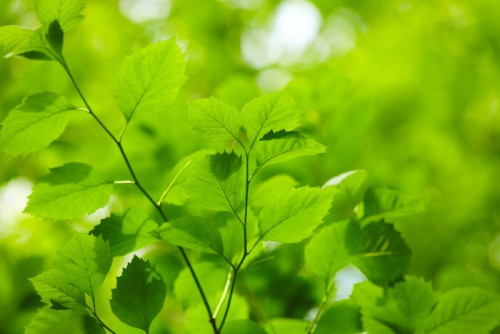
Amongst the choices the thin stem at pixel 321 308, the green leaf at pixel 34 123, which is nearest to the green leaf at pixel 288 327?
the thin stem at pixel 321 308

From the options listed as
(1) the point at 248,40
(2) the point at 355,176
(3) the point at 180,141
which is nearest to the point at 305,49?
(1) the point at 248,40

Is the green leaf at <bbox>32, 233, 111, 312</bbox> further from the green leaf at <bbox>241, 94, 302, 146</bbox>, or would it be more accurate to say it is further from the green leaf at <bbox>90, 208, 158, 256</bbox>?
the green leaf at <bbox>241, 94, 302, 146</bbox>

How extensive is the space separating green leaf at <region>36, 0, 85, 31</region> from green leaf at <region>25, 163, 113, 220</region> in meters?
0.16

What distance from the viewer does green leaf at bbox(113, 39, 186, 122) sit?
0.51 m

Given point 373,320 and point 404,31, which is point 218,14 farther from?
point 373,320

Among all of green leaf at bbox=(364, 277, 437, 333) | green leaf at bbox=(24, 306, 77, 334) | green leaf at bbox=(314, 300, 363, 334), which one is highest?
green leaf at bbox=(24, 306, 77, 334)

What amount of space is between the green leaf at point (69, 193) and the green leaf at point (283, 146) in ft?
0.63

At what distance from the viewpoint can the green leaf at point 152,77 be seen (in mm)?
507

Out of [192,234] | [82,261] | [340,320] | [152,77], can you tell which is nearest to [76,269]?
[82,261]

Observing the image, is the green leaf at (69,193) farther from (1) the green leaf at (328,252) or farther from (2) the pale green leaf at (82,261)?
(1) the green leaf at (328,252)

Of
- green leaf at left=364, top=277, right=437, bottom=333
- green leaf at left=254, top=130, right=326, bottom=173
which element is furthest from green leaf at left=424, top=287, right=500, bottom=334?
green leaf at left=254, top=130, right=326, bottom=173

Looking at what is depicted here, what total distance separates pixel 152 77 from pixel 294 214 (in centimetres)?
21

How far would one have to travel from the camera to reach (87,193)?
524 millimetres

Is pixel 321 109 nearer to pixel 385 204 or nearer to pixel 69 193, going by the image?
pixel 385 204
